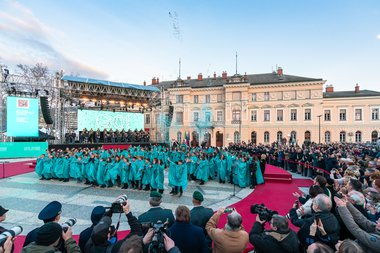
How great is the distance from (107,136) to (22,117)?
778 cm

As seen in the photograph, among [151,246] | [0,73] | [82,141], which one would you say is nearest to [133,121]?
[82,141]

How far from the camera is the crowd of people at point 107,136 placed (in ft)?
74.8

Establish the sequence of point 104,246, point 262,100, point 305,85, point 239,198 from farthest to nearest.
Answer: point 262,100
point 305,85
point 239,198
point 104,246

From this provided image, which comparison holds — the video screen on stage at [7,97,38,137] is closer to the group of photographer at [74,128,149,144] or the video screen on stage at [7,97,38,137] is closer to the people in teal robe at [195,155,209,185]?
the group of photographer at [74,128,149,144]

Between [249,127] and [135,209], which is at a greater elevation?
[249,127]

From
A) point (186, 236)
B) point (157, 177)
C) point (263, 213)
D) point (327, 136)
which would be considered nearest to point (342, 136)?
point (327, 136)

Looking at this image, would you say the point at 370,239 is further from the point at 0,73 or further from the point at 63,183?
the point at 0,73

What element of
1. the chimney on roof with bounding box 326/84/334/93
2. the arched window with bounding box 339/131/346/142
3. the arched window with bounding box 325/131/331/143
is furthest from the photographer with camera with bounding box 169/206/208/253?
the chimney on roof with bounding box 326/84/334/93

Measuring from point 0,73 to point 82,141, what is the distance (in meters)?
8.88

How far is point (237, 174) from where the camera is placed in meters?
10.6

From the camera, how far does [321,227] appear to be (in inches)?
100

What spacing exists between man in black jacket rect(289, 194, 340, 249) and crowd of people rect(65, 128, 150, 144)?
2318 centimetres

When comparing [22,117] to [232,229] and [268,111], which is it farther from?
[268,111]

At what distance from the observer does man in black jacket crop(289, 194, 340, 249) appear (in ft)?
8.43
